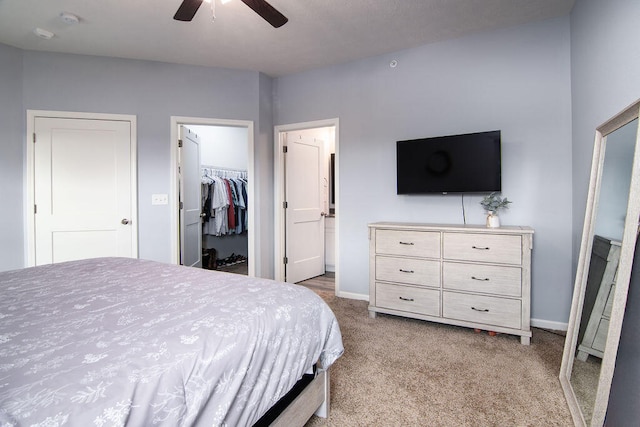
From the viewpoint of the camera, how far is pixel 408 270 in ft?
9.08

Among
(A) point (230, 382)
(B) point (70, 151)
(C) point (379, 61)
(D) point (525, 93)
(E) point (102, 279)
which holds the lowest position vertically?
(A) point (230, 382)

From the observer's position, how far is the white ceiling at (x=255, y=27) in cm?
245

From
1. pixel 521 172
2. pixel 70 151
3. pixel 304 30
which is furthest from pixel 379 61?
pixel 70 151

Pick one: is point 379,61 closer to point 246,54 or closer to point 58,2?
point 246,54

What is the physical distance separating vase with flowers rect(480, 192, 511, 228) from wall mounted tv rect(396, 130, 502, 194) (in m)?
0.09

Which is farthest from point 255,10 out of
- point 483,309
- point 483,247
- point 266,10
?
point 483,309

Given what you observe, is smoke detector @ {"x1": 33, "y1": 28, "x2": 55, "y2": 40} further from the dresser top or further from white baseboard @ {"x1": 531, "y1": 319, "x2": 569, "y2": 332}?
white baseboard @ {"x1": 531, "y1": 319, "x2": 569, "y2": 332}

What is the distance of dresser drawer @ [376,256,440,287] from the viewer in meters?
2.67

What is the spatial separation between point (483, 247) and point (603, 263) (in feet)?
3.04

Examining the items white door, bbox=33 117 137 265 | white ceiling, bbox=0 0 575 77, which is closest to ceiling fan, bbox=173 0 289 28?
white ceiling, bbox=0 0 575 77

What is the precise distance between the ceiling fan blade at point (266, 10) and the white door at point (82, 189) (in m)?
2.19

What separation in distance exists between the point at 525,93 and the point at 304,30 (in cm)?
192

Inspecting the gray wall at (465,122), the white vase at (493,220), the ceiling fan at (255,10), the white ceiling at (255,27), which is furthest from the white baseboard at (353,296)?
the ceiling fan at (255,10)

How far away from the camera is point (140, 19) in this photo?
103 inches
